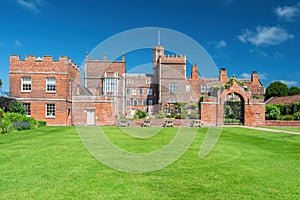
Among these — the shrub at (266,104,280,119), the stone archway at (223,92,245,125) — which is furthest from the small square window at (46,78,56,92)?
the shrub at (266,104,280,119)

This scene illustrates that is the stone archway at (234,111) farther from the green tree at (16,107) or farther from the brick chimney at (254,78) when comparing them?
the brick chimney at (254,78)

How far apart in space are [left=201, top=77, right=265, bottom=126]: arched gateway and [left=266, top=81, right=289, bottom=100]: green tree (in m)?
48.9

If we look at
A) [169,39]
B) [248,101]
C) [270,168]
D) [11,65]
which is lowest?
[270,168]

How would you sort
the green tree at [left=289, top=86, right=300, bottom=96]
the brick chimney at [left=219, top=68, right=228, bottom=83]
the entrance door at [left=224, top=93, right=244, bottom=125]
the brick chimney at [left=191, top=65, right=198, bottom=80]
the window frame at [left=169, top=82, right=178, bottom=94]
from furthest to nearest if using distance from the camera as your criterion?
the green tree at [left=289, top=86, right=300, bottom=96] → the brick chimney at [left=191, top=65, right=198, bottom=80] → the brick chimney at [left=219, top=68, right=228, bottom=83] → the window frame at [left=169, top=82, right=178, bottom=94] → the entrance door at [left=224, top=93, right=244, bottom=125]

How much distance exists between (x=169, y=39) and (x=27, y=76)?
23202 millimetres

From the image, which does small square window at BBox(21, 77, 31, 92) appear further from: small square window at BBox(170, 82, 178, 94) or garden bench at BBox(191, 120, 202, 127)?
small square window at BBox(170, 82, 178, 94)

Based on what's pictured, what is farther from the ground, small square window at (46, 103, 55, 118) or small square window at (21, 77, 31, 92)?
small square window at (21, 77, 31, 92)

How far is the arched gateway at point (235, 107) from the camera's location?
2764cm

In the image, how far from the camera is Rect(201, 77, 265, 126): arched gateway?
27.6 meters

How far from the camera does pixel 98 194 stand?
4961 mm

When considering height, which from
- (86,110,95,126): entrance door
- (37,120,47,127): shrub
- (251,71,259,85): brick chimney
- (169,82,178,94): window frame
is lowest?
(37,120,47,127): shrub

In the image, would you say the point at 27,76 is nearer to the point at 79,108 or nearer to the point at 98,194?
the point at 79,108

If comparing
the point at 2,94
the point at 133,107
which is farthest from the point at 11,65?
the point at 133,107

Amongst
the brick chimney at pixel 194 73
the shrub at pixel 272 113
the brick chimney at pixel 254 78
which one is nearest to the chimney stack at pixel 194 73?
the brick chimney at pixel 194 73
